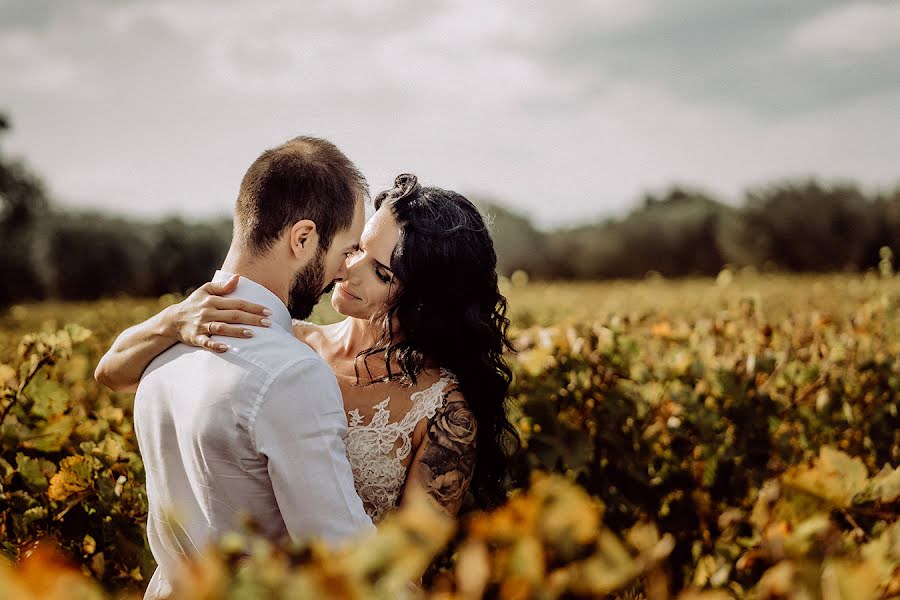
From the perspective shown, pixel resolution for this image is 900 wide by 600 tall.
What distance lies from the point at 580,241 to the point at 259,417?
147 feet

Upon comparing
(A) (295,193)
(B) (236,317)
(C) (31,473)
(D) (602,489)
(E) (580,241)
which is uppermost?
(A) (295,193)

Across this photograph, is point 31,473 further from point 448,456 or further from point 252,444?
point 448,456

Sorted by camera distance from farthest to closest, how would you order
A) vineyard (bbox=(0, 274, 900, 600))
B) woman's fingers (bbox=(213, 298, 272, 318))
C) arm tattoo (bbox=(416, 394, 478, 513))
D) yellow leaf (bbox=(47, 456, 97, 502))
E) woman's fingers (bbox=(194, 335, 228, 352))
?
arm tattoo (bbox=(416, 394, 478, 513))
yellow leaf (bbox=(47, 456, 97, 502))
woman's fingers (bbox=(213, 298, 272, 318))
woman's fingers (bbox=(194, 335, 228, 352))
vineyard (bbox=(0, 274, 900, 600))

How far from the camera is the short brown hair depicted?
1929 mm

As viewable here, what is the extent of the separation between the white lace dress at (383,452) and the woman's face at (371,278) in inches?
16.6

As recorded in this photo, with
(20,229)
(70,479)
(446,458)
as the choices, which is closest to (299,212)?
(446,458)

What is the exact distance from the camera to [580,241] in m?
45.1

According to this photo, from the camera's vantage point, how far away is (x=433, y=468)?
218 centimetres

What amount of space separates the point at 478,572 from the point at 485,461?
181 cm

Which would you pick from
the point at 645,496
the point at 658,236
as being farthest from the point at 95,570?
the point at 658,236

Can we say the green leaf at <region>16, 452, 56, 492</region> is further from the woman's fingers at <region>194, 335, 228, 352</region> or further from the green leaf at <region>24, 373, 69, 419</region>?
the woman's fingers at <region>194, 335, 228, 352</region>

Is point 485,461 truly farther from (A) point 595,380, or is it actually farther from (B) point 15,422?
(B) point 15,422

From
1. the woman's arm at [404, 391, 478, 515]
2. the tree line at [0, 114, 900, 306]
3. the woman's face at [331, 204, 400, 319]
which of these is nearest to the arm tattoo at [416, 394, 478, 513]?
the woman's arm at [404, 391, 478, 515]

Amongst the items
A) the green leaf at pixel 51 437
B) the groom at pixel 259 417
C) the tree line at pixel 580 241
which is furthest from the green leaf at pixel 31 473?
the tree line at pixel 580 241
